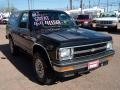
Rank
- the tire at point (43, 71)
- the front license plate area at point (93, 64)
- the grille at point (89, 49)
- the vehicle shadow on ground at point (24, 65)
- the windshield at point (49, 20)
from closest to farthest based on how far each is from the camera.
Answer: the grille at point (89, 49) < the front license plate area at point (93, 64) < the tire at point (43, 71) < the vehicle shadow on ground at point (24, 65) < the windshield at point (49, 20)

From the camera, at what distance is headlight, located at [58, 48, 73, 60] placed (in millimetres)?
5176

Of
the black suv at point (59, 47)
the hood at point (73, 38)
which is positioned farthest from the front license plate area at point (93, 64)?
the hood at point (73, 38)

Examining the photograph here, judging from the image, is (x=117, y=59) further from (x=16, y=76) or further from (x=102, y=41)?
(x=16, y=76)

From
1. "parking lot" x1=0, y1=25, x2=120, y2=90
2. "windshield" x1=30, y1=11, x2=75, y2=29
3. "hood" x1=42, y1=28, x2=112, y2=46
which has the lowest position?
"parking lot" x1=0, y1=25, x2=120, y2=90

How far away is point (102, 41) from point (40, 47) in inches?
61.3

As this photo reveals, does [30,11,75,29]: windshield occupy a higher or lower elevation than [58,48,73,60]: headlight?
higher

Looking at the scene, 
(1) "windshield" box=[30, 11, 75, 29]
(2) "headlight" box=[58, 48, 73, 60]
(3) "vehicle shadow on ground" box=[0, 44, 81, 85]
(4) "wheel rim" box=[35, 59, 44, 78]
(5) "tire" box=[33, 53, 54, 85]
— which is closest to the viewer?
(2) "headlight" box=[58, 48, 73, 60]

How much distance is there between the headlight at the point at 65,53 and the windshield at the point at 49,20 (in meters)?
1.69

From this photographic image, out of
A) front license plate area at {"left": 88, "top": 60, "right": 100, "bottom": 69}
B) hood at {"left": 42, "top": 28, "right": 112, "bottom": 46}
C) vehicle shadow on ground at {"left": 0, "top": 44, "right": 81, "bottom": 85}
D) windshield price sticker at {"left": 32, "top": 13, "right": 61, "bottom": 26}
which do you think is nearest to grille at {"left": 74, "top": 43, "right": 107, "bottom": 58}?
hood at {"left": 42, "top": 28, "right": 112, "bottom": 46}

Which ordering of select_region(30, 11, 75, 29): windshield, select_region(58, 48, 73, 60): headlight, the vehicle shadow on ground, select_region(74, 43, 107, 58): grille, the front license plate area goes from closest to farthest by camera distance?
select_region(58, 48, 73, 60): headlight, select_region(74, 43, 107, 58): grille, the front license plate area, the vehicle shadow on ground, select_region(30, 11, 75, 29): windshield

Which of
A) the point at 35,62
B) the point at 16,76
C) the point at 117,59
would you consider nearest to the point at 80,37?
the point at 35,62

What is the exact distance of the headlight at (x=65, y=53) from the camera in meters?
5.18

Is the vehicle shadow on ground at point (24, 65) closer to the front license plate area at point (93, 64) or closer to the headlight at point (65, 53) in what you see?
the front license plate area at point (93, 64)

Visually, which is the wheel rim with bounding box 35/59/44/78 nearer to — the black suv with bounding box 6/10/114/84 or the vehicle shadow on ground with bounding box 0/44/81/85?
the black suv with bounding box 6/10/114/84
